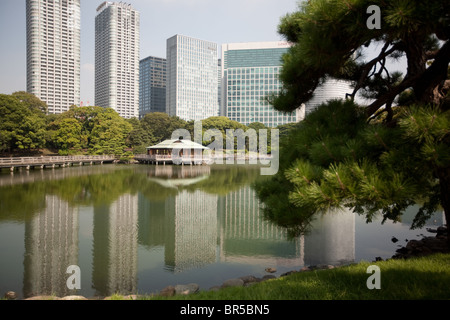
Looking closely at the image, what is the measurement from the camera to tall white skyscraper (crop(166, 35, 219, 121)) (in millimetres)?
69188

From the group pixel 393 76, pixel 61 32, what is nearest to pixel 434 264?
pixel 393 76

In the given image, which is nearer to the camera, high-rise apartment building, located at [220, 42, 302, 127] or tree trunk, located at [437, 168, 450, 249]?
tree trunk, located at [437, 168, 450, 249]

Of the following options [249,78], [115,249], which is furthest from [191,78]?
[115,249]

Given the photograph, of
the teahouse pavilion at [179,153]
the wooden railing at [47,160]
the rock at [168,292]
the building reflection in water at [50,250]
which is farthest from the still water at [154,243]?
the teahouse pavilion at [179,153]

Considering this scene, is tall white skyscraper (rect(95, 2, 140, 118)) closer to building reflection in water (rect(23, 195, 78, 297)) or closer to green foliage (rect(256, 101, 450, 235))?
building reflection in water (rect(23, 195, 78, 297))

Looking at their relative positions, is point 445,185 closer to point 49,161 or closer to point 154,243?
point 154,243

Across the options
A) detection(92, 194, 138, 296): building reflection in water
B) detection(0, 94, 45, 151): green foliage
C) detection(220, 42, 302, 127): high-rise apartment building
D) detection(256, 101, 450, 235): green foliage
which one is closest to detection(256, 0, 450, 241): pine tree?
detection(256, 101, 450, 235): green foliage

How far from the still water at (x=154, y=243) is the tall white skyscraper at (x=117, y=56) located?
4241 centimetres

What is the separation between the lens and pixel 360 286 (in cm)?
242

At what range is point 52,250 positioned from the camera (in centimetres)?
538

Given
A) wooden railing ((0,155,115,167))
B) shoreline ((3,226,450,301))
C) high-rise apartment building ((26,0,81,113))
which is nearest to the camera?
shoreline ((3,226,450,301))

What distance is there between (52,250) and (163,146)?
20690mm

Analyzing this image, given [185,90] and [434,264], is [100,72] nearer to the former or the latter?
[185,90]

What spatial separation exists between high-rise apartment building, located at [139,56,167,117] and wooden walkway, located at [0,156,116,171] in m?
57.6
